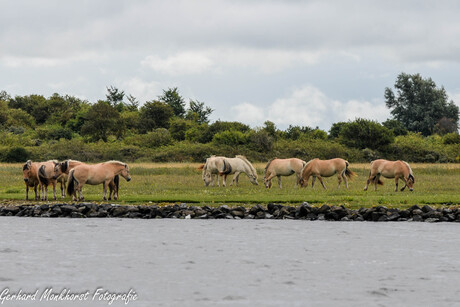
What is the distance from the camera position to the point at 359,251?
1972cm

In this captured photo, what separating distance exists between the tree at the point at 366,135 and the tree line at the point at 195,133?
0.33 feet

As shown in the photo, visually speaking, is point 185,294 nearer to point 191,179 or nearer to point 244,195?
point 244,195

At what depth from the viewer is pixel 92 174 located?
29.1m

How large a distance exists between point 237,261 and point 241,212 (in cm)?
826

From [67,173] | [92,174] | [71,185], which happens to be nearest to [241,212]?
[92,174]

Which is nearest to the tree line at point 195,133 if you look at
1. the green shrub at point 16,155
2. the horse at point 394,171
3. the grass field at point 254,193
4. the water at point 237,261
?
the green shrub at point 16,155

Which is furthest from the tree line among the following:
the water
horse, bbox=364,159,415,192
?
the water

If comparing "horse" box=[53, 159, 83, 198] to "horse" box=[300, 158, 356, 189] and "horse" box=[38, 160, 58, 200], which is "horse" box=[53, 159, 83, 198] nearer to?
"horse" box=[38, 160, 58, 200]

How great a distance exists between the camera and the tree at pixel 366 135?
7481 cm

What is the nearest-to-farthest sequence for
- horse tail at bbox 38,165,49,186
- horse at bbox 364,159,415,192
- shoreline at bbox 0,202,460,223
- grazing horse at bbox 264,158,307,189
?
shoreline at bbox 0,202,460,223
horse tail at bbox 38,165,49,186
horse at bbox 364,159,415,192
grazing horse at bbox 264,158,307,189

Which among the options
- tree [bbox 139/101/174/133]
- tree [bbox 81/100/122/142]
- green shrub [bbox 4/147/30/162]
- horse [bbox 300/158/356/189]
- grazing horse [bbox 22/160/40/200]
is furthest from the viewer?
tree [bbox 139/101/174/133]

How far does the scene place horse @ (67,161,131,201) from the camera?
29.1 metres

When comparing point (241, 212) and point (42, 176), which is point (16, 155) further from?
point (241, 212)

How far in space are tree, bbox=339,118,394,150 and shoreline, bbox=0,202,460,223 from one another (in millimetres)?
48542
